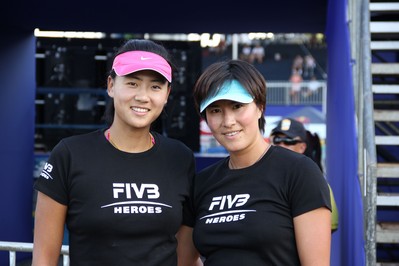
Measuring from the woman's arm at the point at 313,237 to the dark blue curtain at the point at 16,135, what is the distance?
6284 millimetres

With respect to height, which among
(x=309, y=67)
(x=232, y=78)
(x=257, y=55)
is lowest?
(x=232, y=78)

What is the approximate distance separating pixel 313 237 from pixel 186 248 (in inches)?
26.9

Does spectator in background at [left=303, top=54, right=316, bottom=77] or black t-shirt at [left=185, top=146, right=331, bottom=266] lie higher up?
spectator in background at [left=303, top=54, right=316, bottom=77]

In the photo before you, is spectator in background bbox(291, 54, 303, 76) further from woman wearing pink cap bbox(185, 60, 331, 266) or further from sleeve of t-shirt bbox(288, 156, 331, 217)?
sleeve of t-shirt bbox(288, 156, 331, 217)

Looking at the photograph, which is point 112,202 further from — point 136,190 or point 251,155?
point 251,155

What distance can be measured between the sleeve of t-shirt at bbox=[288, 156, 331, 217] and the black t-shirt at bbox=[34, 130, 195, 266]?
0.52m

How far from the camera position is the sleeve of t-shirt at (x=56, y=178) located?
2891 mm

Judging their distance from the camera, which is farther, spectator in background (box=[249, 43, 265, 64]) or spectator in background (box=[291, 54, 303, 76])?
spectator in background (box=[249, 43, 265, 64])

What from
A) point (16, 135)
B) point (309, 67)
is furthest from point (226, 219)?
point (309, 67)

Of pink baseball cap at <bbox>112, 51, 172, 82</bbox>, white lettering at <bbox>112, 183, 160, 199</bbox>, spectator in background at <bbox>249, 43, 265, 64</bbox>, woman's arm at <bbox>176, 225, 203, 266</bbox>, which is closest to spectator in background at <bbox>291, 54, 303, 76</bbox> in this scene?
spectator in background at <bbox>249, 43, 265, 64</bbox>

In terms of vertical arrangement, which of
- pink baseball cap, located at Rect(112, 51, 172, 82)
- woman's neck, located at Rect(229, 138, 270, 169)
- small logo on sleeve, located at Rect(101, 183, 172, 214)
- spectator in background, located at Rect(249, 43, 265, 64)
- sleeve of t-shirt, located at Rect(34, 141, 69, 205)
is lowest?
small logo on sleeve, located at Rect(101, 183, 172, 214)

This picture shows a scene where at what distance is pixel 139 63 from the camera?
2955mm

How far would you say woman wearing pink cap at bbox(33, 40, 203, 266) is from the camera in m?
2.89

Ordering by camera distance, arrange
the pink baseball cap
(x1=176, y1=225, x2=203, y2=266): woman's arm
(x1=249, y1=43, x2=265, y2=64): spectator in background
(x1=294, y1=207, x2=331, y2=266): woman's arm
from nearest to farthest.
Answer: (x1=294, y1=207, x2=331, y2=266): woman's arm → the pink baseball cap → (x1=176, y1=225, x2=203, y2=266): woman's arm → (x1=249, y1=43, x2=265, y2=64): spectator in background
